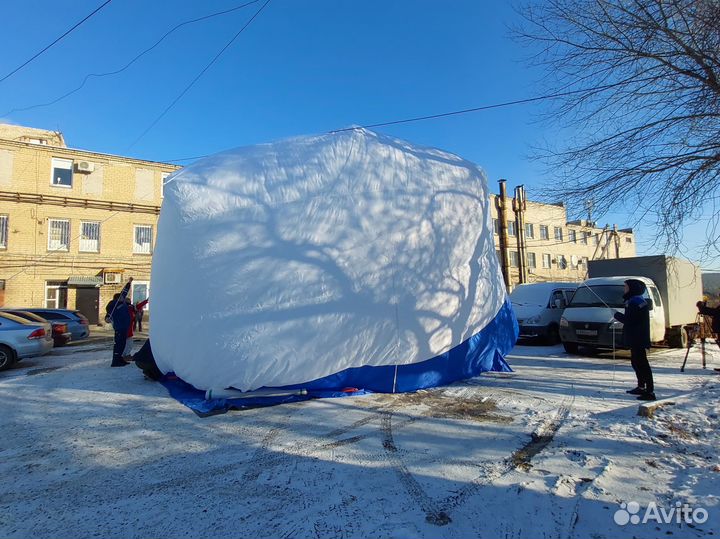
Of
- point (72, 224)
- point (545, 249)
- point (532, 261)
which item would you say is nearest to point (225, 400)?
point (72, 224)

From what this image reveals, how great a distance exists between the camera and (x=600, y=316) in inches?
429

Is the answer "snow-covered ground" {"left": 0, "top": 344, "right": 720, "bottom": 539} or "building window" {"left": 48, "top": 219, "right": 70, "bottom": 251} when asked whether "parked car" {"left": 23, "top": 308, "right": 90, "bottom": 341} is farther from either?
"snow-covered ground" {"left": 0, "top": 344, "right": 720, "bottom": 539}

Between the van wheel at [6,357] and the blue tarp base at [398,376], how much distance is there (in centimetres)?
494

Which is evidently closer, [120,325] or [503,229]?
[120,325]

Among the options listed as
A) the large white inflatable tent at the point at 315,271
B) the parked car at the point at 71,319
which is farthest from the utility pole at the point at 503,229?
the parked car at the point at 71,319

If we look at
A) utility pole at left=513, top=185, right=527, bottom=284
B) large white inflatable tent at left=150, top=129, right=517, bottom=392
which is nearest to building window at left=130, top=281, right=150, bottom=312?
large white inflatable tent at left=150, top=129, right=517, bottom=392

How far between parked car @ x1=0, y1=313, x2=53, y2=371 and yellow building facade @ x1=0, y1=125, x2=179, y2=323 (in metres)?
14.5

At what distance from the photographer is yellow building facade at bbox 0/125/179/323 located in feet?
71.3

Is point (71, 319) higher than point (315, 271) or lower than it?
lower

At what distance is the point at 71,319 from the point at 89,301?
8724 millimetres

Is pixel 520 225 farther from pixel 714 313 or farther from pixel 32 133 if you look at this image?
pixel 32 133

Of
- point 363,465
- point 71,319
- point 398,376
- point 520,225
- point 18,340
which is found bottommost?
point 363,465

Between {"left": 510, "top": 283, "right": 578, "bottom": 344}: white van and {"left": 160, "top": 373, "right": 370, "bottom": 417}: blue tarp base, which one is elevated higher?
{"left": 510, "top": 283, "right": 578, "bottom": 344}: white van

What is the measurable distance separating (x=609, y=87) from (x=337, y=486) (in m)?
7.63
